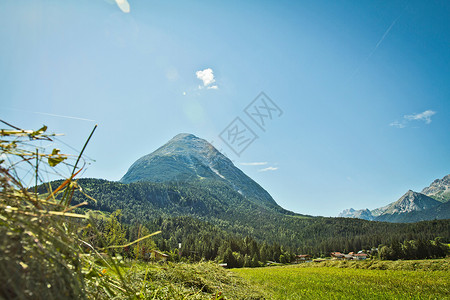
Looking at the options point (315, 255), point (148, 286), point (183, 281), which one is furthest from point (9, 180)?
point (315, 255)

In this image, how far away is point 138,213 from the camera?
531ft

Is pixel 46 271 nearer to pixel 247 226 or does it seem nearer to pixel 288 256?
pixel 288 256

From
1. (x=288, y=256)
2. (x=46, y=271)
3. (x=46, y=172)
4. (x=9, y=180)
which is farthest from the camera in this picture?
(x=288, y=256)

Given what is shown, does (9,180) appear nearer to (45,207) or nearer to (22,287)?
(45,207)

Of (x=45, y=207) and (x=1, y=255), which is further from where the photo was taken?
(x=45, y=207)

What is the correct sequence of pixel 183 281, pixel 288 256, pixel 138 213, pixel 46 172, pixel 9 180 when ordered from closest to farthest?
pixel 9 180
pixel 46 172
pixel 183 281
pixel 288 256
pixel 138 213

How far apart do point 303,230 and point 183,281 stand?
179 meters

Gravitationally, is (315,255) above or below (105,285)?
below

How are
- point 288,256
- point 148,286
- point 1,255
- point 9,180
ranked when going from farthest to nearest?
point 288,256 → point 148,286 → point 9,180 → point 1,255

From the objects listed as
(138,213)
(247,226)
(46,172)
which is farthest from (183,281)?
(247,226)

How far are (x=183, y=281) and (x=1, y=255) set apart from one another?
12.1 feet

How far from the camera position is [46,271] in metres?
1.04

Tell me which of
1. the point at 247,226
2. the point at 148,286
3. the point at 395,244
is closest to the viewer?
the point at 148,286

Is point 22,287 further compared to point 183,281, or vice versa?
point 183,281
